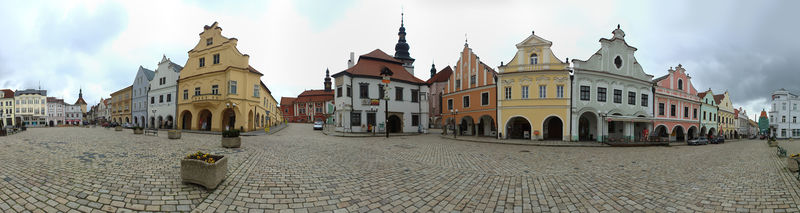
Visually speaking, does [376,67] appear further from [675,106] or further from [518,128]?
[675,106]

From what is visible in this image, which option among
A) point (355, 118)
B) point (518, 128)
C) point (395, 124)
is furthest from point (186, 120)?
point (518, 128)

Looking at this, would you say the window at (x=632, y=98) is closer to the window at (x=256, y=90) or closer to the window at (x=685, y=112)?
the window at (x=685, y=112)

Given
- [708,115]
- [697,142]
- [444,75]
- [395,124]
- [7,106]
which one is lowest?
[697,142]

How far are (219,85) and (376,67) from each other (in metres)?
16.9

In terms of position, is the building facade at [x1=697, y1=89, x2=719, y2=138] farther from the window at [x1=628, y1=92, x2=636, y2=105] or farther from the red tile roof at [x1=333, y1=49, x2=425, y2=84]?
the red tile roof at [x1=333, y1=49, x2=425, y2=84]

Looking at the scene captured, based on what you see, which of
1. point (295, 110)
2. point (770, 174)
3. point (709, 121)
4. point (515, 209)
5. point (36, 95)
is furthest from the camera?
point (295, 110)

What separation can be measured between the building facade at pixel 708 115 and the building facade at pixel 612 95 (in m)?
15.1

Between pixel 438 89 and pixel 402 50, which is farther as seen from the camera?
pixel 402 50

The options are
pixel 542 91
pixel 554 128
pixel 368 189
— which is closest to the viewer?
pixel 368 189

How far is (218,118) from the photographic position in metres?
29.5

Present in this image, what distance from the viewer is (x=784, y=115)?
170 feet

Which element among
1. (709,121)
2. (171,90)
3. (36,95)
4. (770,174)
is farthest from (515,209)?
(36,95)

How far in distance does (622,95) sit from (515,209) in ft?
88.8

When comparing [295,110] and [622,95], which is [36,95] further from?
[622,95]
